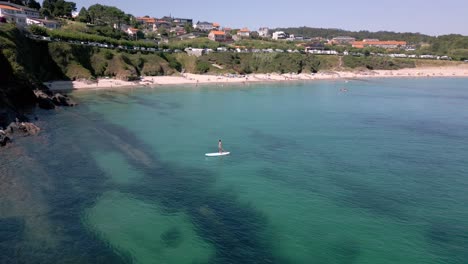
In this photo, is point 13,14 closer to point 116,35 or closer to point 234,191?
point 116,35

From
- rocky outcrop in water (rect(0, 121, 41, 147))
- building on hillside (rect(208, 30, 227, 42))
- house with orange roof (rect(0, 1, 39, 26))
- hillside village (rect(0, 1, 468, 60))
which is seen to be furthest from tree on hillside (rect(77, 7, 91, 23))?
rocky outcrop in water (rect(0, 121, 41, 147))

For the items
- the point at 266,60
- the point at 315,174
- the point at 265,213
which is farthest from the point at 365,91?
the point at 265,213

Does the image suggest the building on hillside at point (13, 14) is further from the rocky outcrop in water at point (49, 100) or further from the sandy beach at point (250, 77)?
the rocky outcrop in water at point (49, 100)

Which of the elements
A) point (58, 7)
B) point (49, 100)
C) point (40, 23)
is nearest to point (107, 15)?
point (58, 7)

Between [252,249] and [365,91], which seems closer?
[252,249]

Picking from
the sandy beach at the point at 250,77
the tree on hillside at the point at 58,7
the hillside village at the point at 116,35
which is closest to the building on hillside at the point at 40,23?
the hillside village at the point at 116,35

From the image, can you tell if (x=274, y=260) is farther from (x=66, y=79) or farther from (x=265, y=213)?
(x=66, y=79)
